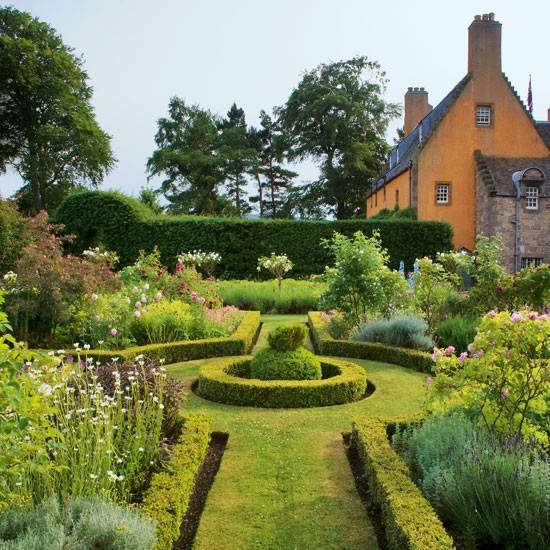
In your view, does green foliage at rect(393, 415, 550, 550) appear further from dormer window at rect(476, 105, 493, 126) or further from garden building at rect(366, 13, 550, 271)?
dormer window at rect(476, 105, 493, 126)

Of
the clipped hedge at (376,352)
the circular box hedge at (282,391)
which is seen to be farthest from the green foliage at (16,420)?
the clipped hedge at (376,352)

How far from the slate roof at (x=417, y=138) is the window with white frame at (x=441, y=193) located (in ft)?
5.99

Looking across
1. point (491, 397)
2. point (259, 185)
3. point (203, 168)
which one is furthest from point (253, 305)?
point (259, 185)

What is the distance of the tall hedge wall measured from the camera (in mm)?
22047

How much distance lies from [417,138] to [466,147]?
3.76 meters

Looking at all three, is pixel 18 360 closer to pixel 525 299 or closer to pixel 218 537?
pixel 218 537

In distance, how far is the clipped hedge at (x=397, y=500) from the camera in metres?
3.20

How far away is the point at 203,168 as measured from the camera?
39.7 metres

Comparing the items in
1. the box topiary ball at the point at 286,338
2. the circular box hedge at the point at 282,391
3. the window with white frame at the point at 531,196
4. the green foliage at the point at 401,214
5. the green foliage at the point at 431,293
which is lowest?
the circular box hedge at the point at 282,391

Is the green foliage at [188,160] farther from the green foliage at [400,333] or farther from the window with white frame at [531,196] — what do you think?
the green foliage at [400,333]

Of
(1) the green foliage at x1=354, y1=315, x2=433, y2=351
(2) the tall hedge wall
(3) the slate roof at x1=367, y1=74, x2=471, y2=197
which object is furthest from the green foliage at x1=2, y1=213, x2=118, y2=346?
(3) the slate roof at x1=367, y1=74, x2=471, y2=197

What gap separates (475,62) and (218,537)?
26.6 m

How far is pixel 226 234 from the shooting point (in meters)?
22.5

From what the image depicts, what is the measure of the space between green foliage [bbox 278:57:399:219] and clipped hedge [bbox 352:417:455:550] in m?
32.4
